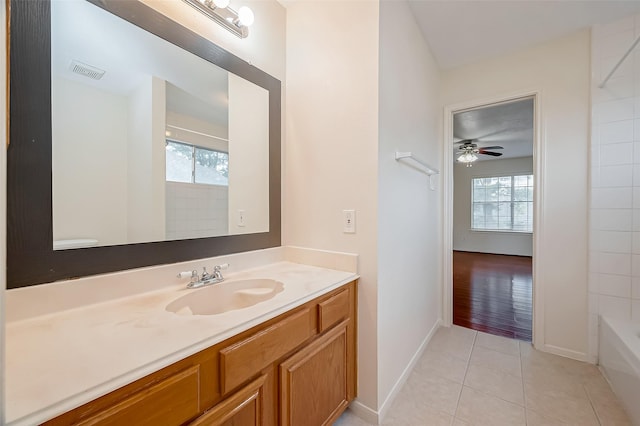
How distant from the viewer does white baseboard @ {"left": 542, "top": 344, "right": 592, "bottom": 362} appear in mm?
2041

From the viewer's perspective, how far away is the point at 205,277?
1.25 metres

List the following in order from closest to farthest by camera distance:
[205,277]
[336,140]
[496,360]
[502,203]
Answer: [205,277]
[336,140]
[496,360]
[502,203]

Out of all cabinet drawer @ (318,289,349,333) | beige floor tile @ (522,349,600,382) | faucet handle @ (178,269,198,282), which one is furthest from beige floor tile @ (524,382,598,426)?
faucet handle @ (178,269,198,282)

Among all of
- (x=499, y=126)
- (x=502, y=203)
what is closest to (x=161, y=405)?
(x=499, y=126)

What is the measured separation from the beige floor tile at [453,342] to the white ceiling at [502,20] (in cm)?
262

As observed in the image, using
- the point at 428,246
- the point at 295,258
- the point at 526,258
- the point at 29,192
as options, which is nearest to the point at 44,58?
the point at 29,192

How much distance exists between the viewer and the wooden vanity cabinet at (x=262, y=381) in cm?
62

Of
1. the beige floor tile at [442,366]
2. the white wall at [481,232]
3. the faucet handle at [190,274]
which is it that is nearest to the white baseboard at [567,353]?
the beige floor tile at [442,366]

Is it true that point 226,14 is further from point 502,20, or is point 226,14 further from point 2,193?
point 502,20

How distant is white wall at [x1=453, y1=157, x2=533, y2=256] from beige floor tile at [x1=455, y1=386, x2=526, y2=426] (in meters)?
6.24

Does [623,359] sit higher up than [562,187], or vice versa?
[562,187]

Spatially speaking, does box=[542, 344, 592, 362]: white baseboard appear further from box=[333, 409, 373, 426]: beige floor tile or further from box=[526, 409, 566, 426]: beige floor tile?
box=[333, 409, 373, 426]: beige floor tile

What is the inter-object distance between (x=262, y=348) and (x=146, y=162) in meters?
0.94

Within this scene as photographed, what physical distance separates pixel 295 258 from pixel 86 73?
133 centimetres
